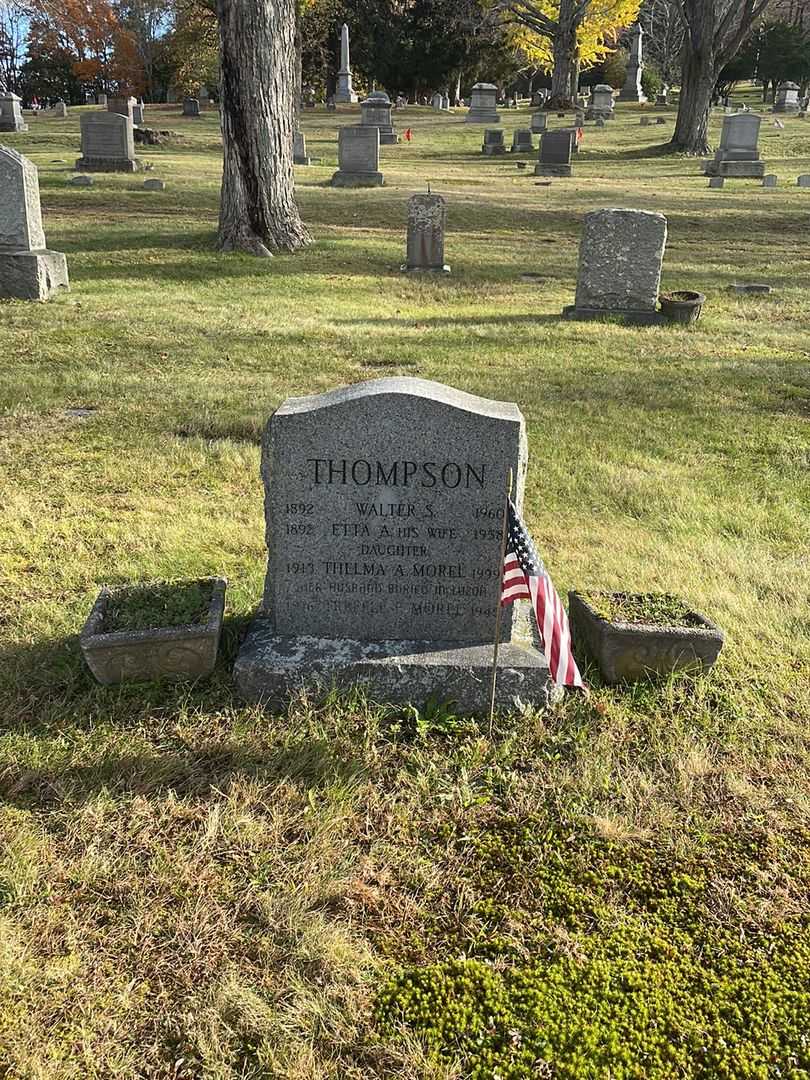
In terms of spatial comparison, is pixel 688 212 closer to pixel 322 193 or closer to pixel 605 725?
pixel 322 193

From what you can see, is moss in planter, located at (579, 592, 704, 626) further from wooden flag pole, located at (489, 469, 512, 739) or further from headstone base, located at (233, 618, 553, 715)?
wooden flag pole, located at (489, 469, 512, 739)

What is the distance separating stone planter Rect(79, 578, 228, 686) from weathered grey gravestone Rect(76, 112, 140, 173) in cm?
2337

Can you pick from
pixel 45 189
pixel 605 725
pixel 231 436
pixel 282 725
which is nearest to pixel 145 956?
pixel 282 725

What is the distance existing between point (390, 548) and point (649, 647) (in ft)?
4.12

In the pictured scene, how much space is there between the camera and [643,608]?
4027mm

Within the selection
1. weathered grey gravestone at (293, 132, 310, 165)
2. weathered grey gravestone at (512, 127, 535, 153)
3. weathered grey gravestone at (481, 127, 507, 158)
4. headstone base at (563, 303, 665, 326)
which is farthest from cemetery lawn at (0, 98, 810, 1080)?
weathered grey gravestone at (512, 127, 535, 153)

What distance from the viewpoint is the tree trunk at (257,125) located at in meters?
13.0

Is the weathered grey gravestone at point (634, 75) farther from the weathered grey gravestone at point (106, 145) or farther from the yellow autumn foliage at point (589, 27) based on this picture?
the weathered grey gravestone at point (106, 145)

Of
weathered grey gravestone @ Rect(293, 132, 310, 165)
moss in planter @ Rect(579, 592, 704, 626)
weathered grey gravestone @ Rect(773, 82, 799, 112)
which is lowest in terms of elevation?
moss in planter @ Rect(579, 592, 704, 626)

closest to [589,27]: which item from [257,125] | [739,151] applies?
[739,151]

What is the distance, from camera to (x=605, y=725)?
3.64 meters

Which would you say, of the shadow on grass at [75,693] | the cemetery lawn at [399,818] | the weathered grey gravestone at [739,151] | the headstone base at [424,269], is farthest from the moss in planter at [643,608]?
the weathered grey gravestone at [739,151]

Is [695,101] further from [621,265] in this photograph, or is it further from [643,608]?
[643,608]

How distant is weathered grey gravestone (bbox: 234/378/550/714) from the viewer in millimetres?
3564
